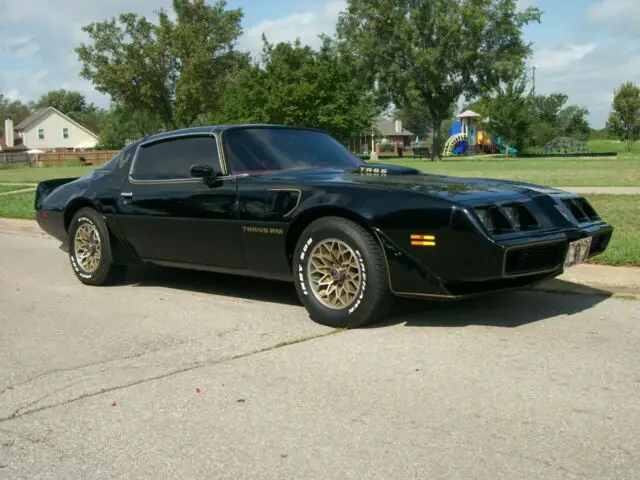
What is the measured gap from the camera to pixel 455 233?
4879 mm

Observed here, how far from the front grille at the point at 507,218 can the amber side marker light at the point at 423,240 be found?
0.33 metres

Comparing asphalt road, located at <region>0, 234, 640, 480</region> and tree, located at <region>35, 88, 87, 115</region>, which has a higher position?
tree, located at <region>35, 88, 87, 115</region>

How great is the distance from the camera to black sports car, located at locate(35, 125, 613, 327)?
5.00 m

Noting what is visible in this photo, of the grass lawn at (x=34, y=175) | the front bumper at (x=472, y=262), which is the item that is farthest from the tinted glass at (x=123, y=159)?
the grass lawn at (x=34, y=175)

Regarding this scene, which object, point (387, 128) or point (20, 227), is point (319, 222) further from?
point (387, 128)

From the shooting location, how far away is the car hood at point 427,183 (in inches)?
204

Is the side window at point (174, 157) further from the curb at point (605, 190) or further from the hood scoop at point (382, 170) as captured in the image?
the curb at point (605, 190)

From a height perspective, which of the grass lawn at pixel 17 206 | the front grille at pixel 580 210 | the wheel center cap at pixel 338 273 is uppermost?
the front grille at pixel 580 210

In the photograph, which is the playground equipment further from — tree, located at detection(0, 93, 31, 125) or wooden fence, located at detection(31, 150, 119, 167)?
tree, located at detection(0, 93, 31, 125)

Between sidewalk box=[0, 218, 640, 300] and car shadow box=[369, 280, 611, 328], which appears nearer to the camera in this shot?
car shadow box=[369, 280, 611, 328]

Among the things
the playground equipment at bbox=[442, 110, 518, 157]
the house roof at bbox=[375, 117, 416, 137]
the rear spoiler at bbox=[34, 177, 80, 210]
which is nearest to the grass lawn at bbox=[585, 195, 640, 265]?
the rear spoiler at bbox=[34, 177, 80, 210]

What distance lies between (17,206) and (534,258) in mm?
12865

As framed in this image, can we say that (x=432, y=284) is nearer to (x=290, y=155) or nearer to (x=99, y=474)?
(x=290, y=155)

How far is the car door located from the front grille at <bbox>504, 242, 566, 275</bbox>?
6.97ft
